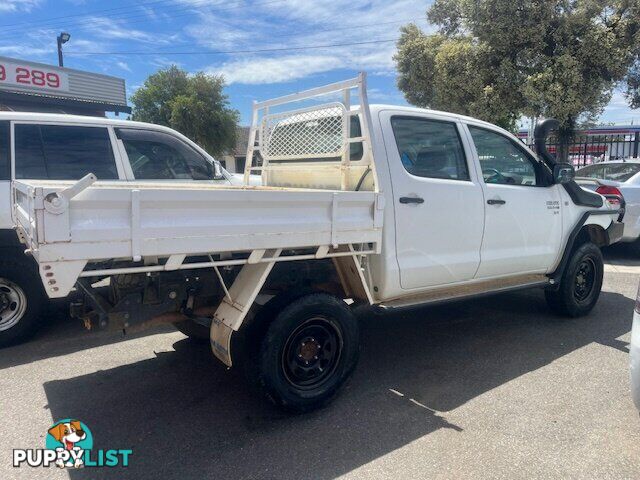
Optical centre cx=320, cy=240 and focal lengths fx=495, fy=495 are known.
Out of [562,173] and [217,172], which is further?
[217,172]

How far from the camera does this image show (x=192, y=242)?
2.73 metres

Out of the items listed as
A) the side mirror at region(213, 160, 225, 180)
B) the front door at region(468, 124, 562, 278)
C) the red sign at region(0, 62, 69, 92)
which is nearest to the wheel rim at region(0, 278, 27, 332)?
the side mirror at region(213, 160, 225, 180)

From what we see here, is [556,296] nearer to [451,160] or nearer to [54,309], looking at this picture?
[451,160]

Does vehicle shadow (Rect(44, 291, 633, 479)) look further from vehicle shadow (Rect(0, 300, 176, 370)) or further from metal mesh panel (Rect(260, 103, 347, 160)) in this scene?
metal mesh panel (Rect(260, 103, 347, 160))

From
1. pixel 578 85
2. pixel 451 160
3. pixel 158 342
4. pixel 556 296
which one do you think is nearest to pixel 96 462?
pixel 158 342

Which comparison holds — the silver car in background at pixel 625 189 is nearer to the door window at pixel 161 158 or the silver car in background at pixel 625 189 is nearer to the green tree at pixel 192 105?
the door window at pixel 161 158

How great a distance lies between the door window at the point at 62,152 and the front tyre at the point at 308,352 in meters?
3.02

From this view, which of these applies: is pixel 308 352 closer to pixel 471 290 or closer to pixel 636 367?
pixel 471 290

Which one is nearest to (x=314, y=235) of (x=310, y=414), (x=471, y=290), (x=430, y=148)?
(x=310, y=414)

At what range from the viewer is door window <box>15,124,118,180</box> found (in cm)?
479

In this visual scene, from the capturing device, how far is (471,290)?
4.47 metres

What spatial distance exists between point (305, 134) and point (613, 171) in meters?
7.10

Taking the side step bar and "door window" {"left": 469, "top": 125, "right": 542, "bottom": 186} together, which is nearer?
the side step bar

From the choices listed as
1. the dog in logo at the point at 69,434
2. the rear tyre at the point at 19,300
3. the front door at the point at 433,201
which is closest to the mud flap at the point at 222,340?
the dog in logo at the point at 69,434
